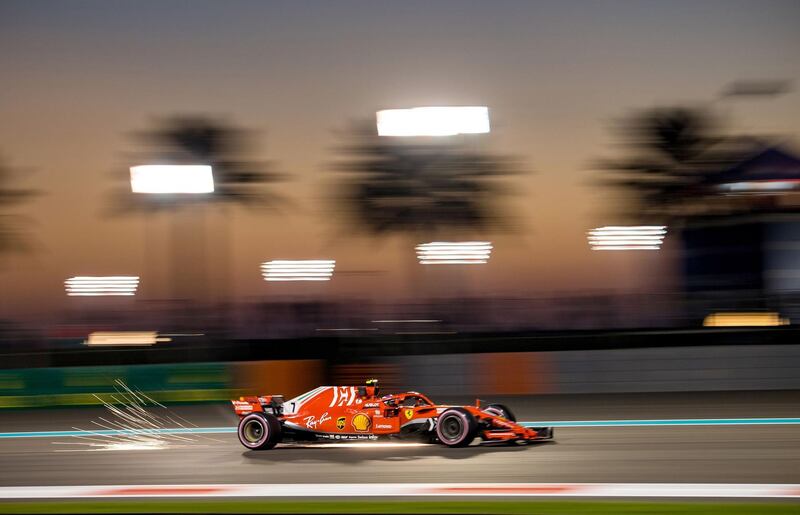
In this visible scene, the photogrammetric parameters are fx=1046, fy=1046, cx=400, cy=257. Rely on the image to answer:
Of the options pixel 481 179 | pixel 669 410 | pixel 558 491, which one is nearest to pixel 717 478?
pixel 558 491

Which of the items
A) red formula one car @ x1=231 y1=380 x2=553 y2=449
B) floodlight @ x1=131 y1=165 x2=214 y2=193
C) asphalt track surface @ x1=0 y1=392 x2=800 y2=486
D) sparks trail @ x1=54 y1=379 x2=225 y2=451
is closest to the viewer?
asphalt track surface @ x1=0 y1=392 x2=800 y2=486

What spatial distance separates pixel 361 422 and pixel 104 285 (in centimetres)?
1844

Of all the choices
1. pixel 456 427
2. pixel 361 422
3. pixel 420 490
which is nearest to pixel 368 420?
pixel 361 422

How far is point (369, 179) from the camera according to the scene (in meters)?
34.8

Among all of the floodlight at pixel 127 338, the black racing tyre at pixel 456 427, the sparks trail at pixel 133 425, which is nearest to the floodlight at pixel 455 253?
the floodlight at pixel 127 338

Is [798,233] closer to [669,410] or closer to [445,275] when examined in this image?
[445,275]

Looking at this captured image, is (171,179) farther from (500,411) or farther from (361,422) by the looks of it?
(500,411)

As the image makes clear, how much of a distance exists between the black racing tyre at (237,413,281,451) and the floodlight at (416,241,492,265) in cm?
1414

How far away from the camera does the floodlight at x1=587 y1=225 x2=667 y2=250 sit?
26.9 m

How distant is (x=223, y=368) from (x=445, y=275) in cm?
764

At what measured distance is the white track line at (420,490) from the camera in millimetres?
9109

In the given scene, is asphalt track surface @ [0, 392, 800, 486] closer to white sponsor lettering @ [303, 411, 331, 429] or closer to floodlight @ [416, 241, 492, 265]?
white sponsor lettering @ [303, 411, 331, 429]

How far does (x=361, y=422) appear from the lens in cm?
1285

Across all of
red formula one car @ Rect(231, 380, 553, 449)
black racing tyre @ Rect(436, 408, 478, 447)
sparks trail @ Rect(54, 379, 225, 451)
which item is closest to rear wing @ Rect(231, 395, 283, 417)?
red formula one car @ Rect(231, 380, 553, 449)
